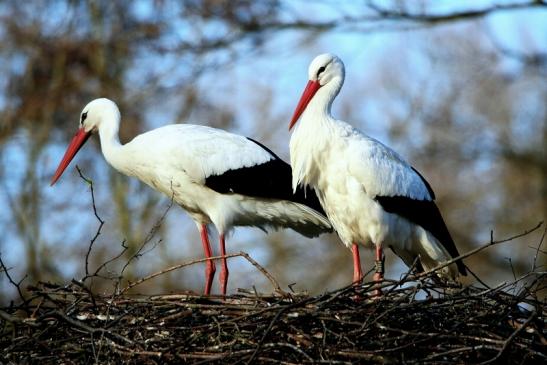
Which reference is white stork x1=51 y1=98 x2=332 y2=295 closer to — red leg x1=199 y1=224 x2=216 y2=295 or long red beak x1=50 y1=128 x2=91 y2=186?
red leg x1=199 y1=224 x2=216 y2=295

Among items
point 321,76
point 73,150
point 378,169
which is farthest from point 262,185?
point 73,150

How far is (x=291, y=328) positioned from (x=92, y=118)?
3941 mm

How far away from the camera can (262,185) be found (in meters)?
9.68

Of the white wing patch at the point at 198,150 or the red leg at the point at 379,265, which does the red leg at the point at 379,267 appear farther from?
the white wing patch at the point at 198,150

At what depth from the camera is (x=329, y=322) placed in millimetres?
6922

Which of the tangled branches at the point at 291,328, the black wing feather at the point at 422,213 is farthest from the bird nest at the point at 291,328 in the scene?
the black wing feather at the point at 422,213

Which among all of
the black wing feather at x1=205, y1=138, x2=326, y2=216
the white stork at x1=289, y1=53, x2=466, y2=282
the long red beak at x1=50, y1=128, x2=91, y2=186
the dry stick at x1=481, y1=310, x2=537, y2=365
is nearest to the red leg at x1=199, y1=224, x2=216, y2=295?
the black wing feather at x1=205, y1=138, x2=326, y2=216

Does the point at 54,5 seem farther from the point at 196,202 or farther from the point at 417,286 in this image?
the point at 417,286

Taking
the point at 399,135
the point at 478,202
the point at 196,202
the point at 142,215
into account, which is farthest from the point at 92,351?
the point at 478,202

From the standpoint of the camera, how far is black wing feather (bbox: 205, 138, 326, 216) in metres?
9.59

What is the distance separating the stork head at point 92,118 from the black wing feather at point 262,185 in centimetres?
109

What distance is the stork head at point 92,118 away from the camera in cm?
1002

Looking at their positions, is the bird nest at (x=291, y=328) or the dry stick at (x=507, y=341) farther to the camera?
the bird nest at (x=291, y=328)

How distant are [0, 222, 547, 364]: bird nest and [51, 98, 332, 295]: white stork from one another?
91.5 inches
